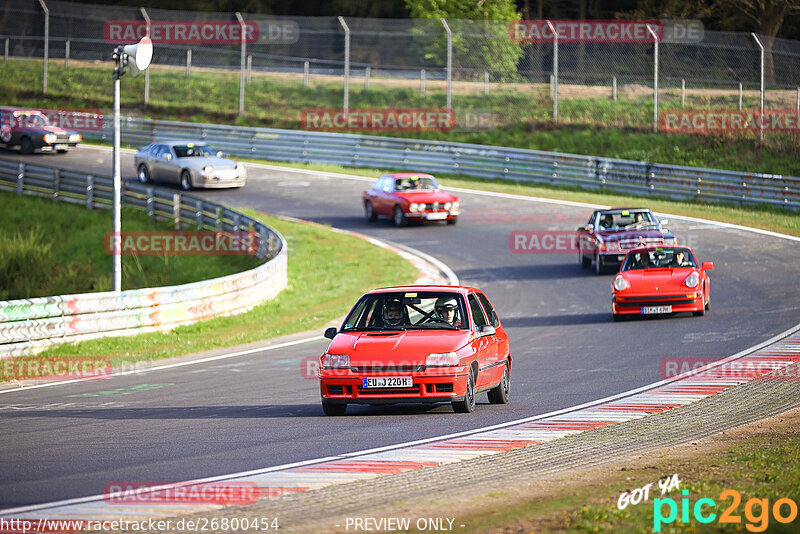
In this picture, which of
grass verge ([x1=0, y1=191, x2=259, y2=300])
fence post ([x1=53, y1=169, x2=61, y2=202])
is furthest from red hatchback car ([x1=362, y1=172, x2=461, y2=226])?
fence post ([x1=53, y1=169, x2=61, y2=202])

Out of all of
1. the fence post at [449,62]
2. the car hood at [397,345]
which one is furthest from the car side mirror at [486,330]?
the fence post at [449,62]

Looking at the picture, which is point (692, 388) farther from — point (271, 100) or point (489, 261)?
point (271, 100)

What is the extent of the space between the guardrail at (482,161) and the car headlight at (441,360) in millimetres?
23360

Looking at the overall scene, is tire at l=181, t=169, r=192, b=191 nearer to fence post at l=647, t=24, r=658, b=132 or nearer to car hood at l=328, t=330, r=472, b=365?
fence post at l=647, t=24, r=658, b=132

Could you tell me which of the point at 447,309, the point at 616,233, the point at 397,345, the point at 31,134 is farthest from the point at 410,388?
the point at 31,134

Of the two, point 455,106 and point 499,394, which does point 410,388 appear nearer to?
point 499,394

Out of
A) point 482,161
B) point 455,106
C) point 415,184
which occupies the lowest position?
point 415,184

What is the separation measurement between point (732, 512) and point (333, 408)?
550 centimetres

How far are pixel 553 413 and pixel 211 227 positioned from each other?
66.3 ft

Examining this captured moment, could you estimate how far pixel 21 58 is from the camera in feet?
164

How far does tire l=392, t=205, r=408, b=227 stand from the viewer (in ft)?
106

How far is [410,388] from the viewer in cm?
1129

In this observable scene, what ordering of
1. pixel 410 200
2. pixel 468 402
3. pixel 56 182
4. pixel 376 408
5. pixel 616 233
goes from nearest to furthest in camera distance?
1. pixel 468 402
2. pixel 376 408
3. pixel 616 233
4. pixel 410 200
5. pixel 56 182

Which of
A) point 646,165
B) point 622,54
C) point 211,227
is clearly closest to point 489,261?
point 211,227
